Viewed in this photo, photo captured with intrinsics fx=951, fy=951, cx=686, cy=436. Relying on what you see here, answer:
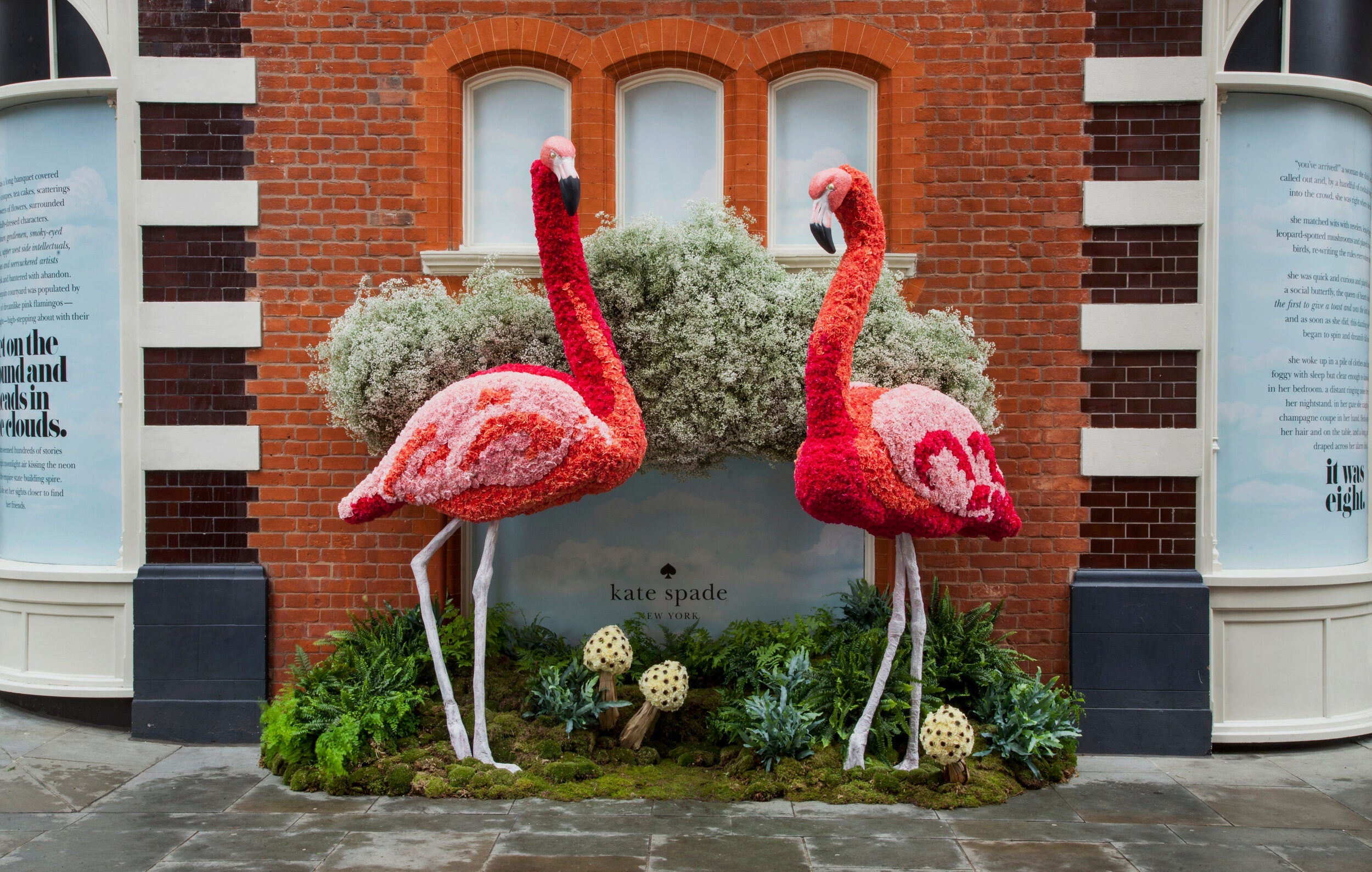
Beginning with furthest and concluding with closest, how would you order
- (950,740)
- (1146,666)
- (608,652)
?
1. (1146,666)
2. (608,652)
3. (950,740)

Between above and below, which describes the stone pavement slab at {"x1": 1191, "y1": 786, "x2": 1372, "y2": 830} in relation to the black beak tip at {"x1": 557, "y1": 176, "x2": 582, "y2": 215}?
below

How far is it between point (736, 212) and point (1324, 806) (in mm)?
4724

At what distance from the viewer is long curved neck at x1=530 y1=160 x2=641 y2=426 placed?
4.99 m

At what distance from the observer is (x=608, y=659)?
17.4 feet

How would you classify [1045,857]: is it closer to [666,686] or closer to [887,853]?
[887,853]

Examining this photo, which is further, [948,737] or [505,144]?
[505,144]

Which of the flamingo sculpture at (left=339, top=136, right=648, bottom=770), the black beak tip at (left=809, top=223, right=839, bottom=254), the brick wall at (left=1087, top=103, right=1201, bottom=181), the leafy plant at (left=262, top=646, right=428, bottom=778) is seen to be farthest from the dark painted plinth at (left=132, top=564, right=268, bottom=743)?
the brick wall at (left=1087, top=103, right=1201, bottom=181)

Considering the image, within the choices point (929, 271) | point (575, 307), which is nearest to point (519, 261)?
point (575, 307)

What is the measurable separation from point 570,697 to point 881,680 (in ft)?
5.69

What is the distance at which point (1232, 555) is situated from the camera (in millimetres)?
6105

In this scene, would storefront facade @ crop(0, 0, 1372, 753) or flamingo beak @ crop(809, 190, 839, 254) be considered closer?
flamingo beak @ crop(809, 190, 839, 254)

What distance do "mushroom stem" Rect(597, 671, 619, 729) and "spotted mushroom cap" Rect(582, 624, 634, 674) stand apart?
6 centimetres

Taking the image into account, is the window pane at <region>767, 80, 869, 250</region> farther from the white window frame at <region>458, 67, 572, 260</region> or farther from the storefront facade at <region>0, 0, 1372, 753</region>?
the white window frame at <region>458, 67, 572, 260</region>

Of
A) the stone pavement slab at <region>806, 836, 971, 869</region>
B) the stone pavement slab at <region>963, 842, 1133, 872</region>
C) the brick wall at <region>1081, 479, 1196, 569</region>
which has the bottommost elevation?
the stone pavement slab at <region>963, 842, 1133, 872</region>
